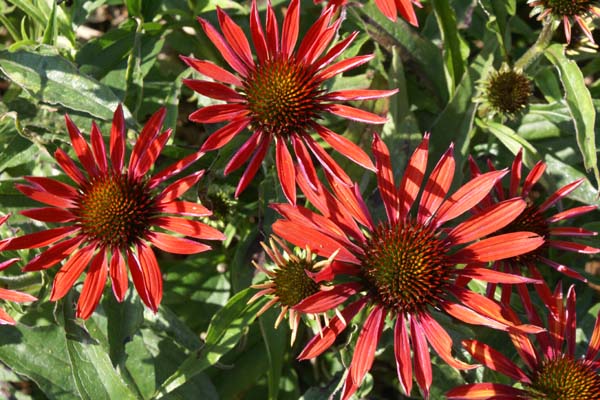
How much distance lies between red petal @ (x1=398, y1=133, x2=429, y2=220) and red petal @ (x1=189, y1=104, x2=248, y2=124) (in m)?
0.46

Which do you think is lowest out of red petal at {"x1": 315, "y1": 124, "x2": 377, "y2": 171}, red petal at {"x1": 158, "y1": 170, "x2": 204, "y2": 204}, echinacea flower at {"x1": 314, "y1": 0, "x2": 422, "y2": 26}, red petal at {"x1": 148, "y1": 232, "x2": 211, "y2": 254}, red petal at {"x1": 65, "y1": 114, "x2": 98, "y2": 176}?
red petal at {"x1": 148, "y1": 232, "x2": 211, "y2": 254}

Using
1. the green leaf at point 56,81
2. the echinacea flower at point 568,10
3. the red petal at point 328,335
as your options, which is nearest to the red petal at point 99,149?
the green leaf at point 56,81

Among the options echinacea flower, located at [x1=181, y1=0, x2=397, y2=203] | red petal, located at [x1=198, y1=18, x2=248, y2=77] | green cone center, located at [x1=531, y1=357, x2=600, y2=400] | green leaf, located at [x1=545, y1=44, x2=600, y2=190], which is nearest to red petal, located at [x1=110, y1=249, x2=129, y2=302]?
echinacea flower, located at [x1=181, y1=0, x2=397, y2=203]

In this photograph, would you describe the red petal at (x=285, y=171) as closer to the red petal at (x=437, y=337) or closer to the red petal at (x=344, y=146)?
the red petal at (x=344, y=146)

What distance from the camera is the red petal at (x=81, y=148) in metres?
1.71

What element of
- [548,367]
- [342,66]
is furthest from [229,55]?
[548,367]

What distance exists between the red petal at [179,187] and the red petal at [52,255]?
0.23 meters

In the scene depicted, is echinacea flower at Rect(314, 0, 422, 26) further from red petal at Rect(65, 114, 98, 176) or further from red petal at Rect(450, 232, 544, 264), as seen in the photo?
red petal at Rect(65, 114, 98, 176)

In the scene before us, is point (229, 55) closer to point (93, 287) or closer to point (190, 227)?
point (190, 227)

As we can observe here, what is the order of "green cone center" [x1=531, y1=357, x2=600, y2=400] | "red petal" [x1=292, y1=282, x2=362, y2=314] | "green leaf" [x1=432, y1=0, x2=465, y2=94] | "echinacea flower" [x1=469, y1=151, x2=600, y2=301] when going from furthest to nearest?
"green leaf" [x1=432, y1=0, x2=465, y2=94] → "echinacea flower" [x1=469, y1=151, x2=600, y2=301] → "green cone center" [x1=531, y1=357, x2=600, y2=400] → "red petal" [x1=292, y1=282, x2=362, y2=314]

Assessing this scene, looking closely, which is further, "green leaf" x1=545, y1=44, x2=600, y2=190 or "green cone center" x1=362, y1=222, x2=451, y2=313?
"green leaf" x1=545, y1=44, x2=600, y2=190

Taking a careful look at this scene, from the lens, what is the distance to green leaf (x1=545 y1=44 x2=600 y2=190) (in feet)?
5.99

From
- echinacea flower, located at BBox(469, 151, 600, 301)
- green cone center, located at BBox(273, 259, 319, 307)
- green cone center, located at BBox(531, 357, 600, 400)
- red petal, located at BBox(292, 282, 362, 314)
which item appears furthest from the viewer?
echinacea flower, located at BBox(469, 151, 600, 301)

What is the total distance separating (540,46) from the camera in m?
2.03
